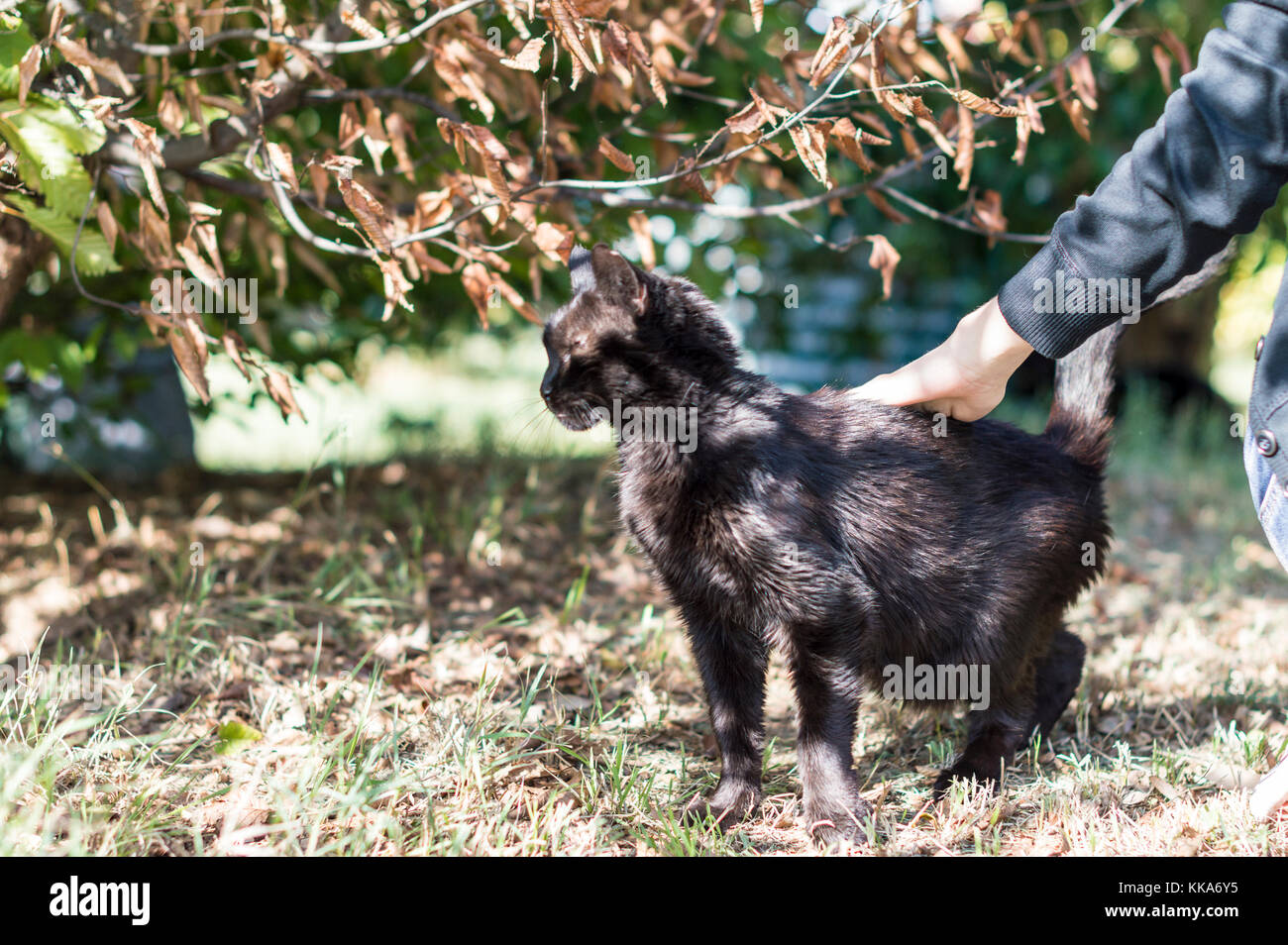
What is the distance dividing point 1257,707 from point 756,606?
5.33 ft

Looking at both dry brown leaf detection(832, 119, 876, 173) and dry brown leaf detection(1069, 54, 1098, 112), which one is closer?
dry brown leaf detection(832, 119, 876, 173)

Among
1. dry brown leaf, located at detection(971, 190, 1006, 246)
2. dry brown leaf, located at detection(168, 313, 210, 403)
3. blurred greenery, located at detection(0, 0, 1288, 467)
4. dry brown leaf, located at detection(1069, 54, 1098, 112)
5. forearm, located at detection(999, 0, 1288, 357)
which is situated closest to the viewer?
forearm, located at detection(999, 0, 1288, 357)

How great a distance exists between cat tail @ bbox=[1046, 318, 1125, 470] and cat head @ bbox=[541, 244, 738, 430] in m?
0.98

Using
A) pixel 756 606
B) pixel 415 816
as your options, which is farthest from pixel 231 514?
pixel 756 606

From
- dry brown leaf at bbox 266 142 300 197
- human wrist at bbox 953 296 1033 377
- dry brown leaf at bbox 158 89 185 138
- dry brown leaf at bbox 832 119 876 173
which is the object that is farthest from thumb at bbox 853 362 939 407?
dry brown leaf at bbox 158 89 185 138

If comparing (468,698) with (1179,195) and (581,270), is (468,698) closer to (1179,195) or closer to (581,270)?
(581,270)

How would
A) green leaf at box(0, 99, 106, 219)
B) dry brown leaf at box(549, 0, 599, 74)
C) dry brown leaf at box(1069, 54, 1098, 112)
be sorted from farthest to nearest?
dry brown leaf at box(1069, 54, 1098, 112) → green leaf at box(0, 99, 106, 219) → dry brown leaf at box(549, 0, 599, 74)

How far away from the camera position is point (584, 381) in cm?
238

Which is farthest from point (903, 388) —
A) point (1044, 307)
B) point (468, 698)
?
point (468, 698)

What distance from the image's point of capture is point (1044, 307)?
2.05 metres

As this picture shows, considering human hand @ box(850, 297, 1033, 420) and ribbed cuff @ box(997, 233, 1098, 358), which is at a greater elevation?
ribbed cuff @ box(997, 233, 1098, 358)

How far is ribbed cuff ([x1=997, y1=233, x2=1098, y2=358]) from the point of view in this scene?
6.65 feet

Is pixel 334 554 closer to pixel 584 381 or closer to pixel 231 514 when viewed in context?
pixel 231 514

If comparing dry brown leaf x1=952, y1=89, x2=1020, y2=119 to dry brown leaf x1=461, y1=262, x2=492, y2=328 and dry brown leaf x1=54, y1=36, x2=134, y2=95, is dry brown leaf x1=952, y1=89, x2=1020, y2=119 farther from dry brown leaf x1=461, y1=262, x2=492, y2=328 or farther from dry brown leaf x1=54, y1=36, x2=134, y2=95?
dry brown leaf x1=54, y1=36, x2=134, y2=95
